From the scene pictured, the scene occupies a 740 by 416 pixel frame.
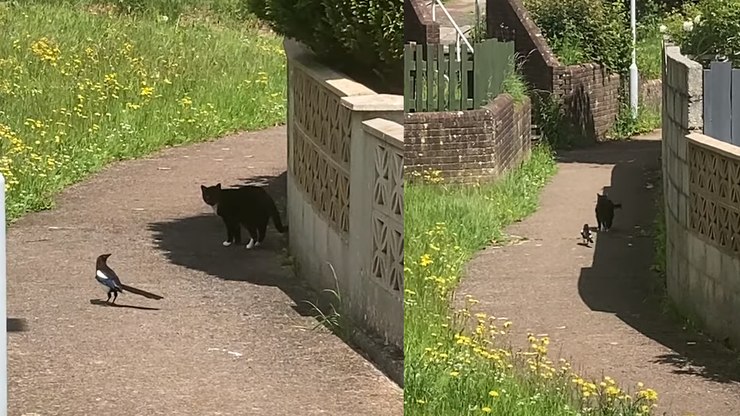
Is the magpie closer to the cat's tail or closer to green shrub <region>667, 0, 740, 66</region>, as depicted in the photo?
the cat's tail

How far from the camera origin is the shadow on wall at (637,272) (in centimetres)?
194

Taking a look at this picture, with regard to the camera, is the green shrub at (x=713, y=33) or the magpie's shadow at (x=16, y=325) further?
the magpie's shadow at (x=16, y=325)

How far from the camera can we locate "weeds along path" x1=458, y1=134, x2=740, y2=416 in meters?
1.96

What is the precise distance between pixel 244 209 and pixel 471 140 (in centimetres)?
71

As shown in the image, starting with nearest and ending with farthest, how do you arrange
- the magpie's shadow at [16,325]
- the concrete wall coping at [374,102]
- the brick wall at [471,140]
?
the brick wall at [471,140] < the concrete wall coping at [374,102] < the magpie's shadow at [16,325]

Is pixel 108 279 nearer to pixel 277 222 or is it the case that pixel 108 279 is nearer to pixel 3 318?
pixel 3 318

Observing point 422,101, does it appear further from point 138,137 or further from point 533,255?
point 138,137

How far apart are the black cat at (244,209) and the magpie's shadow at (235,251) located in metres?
0.01

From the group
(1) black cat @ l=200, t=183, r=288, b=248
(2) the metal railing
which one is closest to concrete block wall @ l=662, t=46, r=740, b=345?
(2) the metal railing

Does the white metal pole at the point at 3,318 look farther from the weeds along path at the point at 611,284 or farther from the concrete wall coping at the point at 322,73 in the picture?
the weeds along path at the point at 611,284

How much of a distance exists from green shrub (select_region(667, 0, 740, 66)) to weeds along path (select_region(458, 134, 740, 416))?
0.17 meters

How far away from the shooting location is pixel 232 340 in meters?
2.48

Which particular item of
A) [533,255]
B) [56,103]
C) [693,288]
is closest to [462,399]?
[533,255]

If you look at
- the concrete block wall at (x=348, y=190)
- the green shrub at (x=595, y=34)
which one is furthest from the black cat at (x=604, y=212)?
the concrete block wall at (x=348, y=190)
